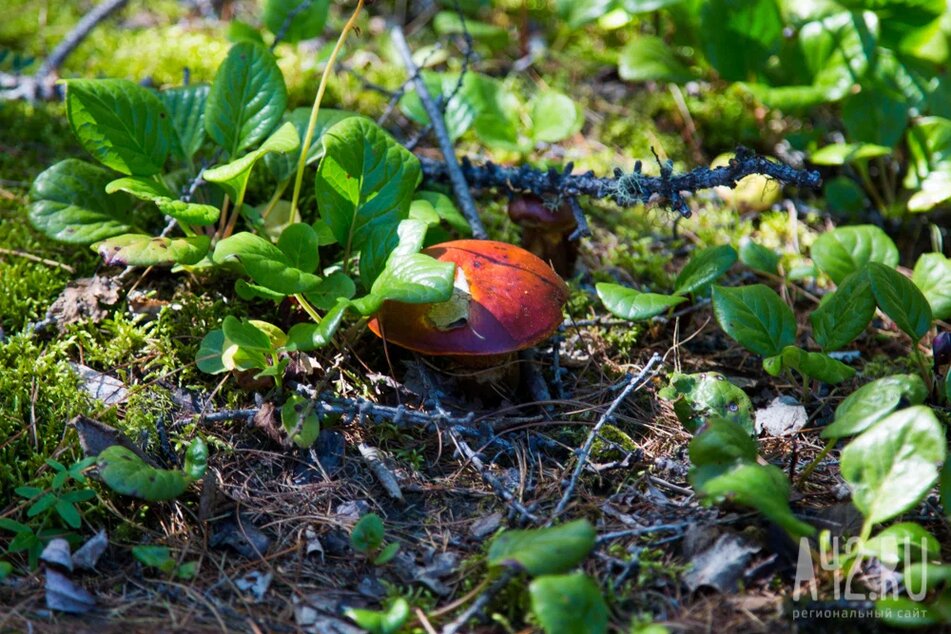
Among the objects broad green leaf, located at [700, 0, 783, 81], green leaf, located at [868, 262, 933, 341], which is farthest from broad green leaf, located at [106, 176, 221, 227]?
broad green leaf, located at [700, 0, 783, 81]

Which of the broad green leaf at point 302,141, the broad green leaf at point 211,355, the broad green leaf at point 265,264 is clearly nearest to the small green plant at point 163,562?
the broad green leaf at point 211,355

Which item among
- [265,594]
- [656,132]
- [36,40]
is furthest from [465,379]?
[36,40]

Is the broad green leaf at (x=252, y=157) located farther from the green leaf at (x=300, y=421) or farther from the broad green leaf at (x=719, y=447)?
the broad green leaf at (x=719, y=447)

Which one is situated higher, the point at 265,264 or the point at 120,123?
the point at 120,123

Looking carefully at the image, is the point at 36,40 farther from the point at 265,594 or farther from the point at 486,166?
the point at 265,594

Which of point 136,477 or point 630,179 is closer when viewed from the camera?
point 136,477

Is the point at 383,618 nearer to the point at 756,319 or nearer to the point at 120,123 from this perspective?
the point at 756,319

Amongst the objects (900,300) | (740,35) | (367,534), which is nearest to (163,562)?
(367,534)
